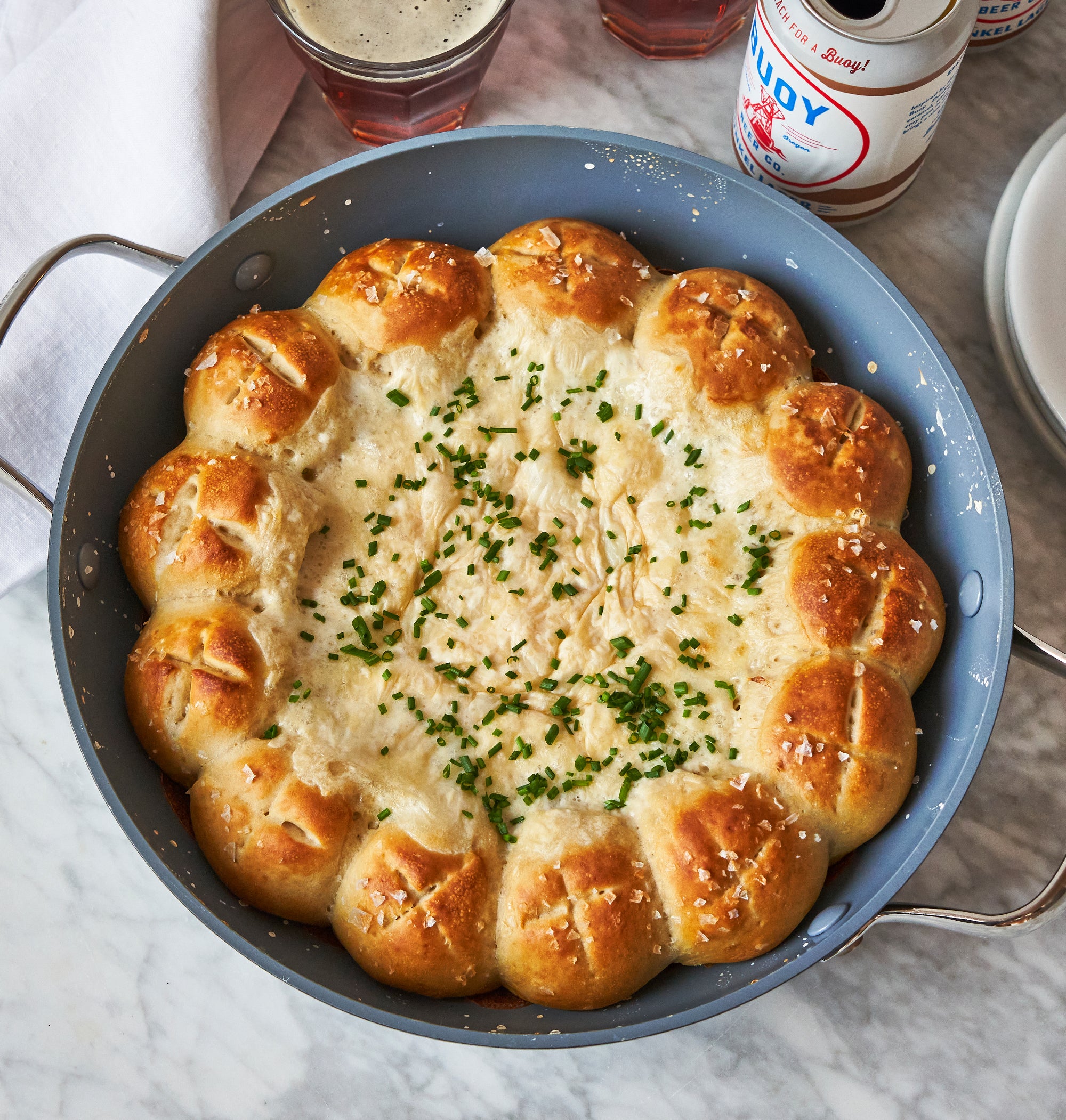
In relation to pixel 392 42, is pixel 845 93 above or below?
below

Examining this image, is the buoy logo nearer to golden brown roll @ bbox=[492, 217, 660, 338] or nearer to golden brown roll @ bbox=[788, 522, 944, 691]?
golden brown roll @ bbox=[492, 217, 660, 338]

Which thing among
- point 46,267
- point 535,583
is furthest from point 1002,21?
point 46,267

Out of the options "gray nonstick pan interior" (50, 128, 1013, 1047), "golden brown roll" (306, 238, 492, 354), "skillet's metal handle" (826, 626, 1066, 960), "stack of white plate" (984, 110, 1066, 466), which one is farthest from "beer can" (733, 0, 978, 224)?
"skillet's metal handle" (826, 626, 1066, 960)

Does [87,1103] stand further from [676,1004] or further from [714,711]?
[714,711]

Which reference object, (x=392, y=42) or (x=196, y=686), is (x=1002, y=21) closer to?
(x=392, y=42)

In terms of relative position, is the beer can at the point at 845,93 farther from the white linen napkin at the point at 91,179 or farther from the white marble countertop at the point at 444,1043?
the white linen napkin at the point at 91,179
